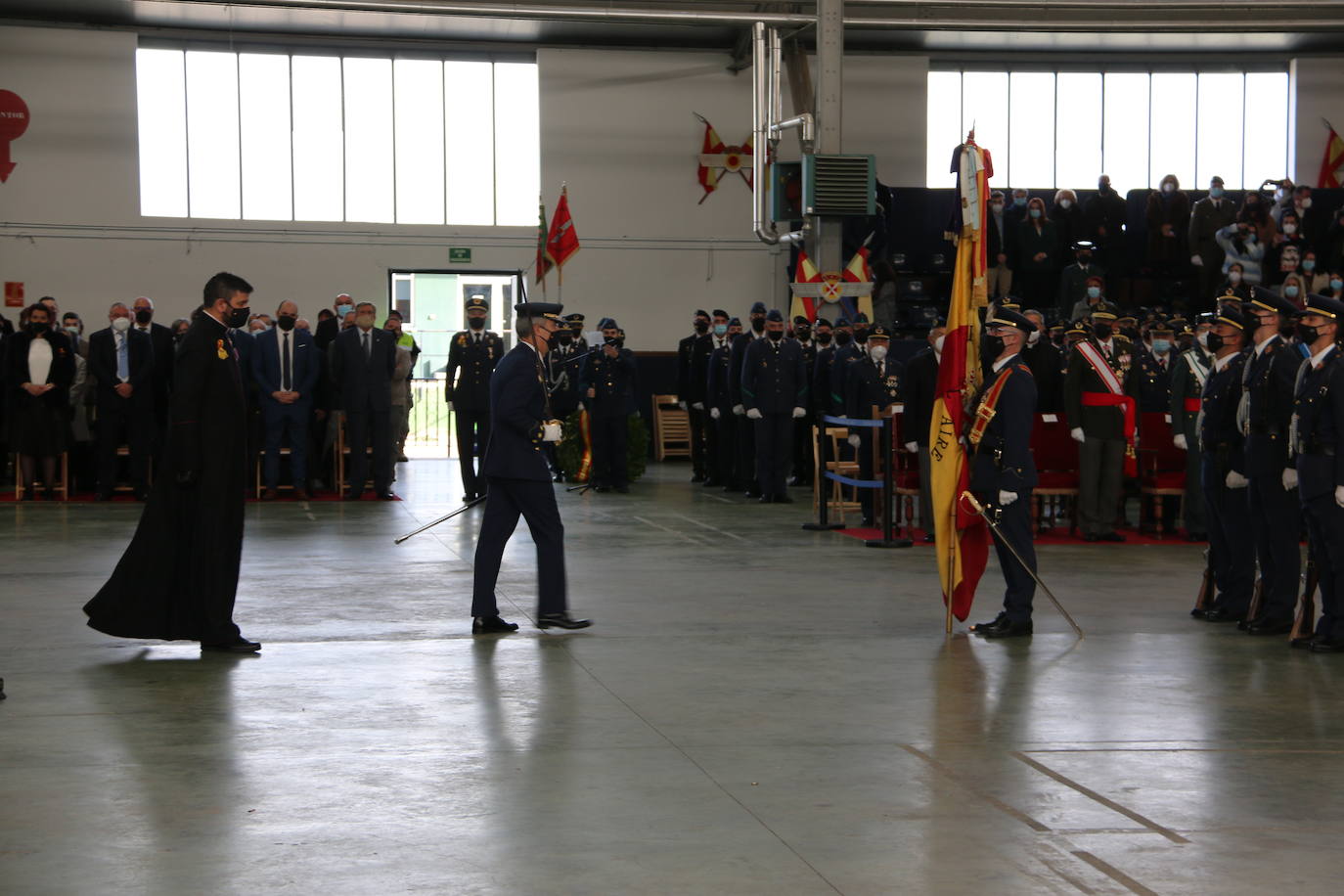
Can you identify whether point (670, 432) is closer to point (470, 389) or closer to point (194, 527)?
point (470, 389)

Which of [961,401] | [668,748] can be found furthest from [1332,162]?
[668,748]

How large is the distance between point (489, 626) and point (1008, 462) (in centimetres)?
286

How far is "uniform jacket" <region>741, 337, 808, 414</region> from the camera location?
15297 millimetres

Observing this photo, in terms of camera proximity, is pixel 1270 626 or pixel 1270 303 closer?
pixel 1270 303

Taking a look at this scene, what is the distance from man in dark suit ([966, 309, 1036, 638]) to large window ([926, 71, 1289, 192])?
19.1 m

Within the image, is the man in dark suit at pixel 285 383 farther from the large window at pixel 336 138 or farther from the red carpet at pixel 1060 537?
the large window at pixel 336 138

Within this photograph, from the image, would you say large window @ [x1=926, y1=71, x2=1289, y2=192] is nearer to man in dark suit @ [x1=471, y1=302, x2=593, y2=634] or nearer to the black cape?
man in dark suit @ [x1=471, y1=302, x2=593, y2=634]

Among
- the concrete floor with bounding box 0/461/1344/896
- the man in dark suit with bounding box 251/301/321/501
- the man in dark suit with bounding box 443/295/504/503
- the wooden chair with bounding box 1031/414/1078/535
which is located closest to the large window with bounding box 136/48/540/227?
the man in dark suit with bounding box 251/301/321/501

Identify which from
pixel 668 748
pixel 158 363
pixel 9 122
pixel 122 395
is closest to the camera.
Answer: pixel 668 748

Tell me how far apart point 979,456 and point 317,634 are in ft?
11.8

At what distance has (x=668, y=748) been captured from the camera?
5461 mm

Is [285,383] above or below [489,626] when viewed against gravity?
above

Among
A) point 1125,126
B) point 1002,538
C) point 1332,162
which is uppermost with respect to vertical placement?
point 1125,126

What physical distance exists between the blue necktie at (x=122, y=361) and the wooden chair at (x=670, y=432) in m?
9.57
